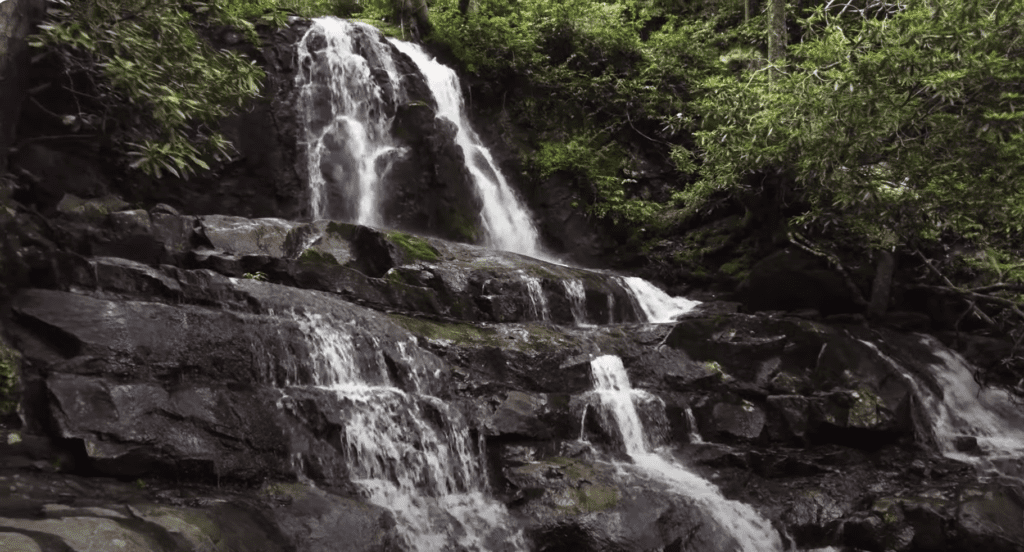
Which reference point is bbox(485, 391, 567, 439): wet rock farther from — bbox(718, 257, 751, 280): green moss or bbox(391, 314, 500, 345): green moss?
bbox(718, 257, 751, 280): green moss

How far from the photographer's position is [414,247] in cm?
1147

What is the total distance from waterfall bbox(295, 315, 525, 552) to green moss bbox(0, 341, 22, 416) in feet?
9.23

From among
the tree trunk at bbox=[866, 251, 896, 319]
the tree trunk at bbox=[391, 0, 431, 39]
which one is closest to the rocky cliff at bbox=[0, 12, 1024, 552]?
the tree trunk at bbox=[866, 251, 896, 319]

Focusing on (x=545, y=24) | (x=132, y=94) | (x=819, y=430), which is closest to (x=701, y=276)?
(x=819, y=430)

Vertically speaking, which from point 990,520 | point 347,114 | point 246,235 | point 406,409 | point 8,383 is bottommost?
point 990,520

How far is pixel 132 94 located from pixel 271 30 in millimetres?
9729

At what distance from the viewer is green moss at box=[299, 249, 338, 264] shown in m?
A: 10.2

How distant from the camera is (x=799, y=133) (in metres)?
8.82

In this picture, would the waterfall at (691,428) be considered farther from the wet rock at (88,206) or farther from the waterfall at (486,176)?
the wet rock at (88,206)

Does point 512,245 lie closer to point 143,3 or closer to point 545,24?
point 545,24

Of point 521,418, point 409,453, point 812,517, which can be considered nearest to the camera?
point 409,453

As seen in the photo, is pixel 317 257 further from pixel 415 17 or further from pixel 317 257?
pixel 415 17

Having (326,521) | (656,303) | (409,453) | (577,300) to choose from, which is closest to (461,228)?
(577,300)

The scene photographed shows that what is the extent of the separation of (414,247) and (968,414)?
9.67 metres
